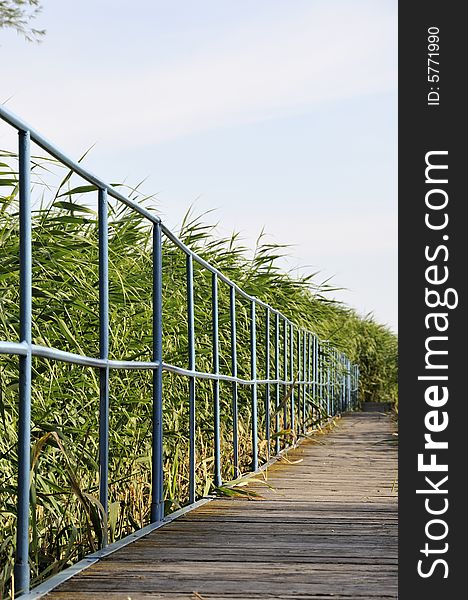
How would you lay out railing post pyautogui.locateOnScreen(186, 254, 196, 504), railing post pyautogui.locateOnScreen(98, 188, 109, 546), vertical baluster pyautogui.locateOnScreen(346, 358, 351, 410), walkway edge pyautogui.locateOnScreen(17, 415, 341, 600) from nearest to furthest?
walkway edge pyautogui.locateOnScreen(17, 415, 341, 600) < railing post pyautogui.locateOnScreen(98, 188, 109, 546) < railing post pyautogui.locateOnScreen(186, 254, 196, 504) < vertical baluster pyautogui.locateOnScreen(346, 358, 351, 410)

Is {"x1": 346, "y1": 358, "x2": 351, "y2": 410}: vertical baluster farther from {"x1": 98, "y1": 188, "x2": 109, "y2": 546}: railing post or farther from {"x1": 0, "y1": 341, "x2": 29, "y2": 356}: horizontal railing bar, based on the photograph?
{"x1": 0, "y1": 341, "x2": 29, "y2": 356}: horizontal railing bar

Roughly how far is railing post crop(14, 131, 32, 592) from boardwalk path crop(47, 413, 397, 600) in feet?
0.40

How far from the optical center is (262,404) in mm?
7777

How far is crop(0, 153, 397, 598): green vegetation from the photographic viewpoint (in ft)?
10.6

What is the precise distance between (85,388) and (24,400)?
1.68 meters

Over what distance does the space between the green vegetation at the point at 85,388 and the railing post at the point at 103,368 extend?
8 centimetres

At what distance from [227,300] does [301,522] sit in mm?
3030

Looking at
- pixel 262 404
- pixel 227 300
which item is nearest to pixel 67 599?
pixel 227 300

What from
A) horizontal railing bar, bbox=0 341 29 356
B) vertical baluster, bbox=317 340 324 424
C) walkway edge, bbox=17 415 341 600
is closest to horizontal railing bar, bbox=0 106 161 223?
horizontal railing bar, bbox=0 341 29 356

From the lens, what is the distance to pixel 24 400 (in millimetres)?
2355

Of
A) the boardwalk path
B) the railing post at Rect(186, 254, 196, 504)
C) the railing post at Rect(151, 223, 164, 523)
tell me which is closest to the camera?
the boardwalk path

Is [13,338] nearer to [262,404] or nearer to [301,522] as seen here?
[301,522]

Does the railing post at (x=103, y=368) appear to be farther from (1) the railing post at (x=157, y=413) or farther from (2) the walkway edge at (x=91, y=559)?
(1) the railing post at (x=157, y=413)

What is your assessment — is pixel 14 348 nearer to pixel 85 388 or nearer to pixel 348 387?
pixel 85 388
